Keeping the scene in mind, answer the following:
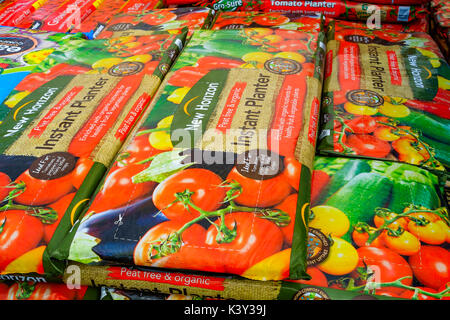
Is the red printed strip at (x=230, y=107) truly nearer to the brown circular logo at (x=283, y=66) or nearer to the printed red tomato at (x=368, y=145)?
the brown circular logo at (x=283, y=66)

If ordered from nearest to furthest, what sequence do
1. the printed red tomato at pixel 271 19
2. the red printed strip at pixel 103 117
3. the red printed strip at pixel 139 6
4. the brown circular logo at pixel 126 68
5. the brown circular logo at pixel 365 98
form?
the red printed strip at pixel 103 117 < the brown circular logo at pixel 365 98 < the brown circular logo at pixel 126 68 < the printed red tomato at pixel 271 19 < the red printed strip at pixel 139 6

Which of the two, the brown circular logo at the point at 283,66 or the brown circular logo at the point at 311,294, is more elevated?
the brown circular logo at the point at 283,66

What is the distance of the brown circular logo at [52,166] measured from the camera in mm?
1218

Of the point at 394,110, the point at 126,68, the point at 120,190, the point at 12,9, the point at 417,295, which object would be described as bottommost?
the point at 417,295

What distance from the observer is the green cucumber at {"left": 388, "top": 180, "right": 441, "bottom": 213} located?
1200 mm

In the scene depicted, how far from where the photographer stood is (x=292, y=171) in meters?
1.19

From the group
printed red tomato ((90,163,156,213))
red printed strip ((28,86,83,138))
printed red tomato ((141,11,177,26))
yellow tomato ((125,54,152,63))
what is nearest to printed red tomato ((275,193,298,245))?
printed red tomato ((90,163,156,213))

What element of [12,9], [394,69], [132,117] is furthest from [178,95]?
[12,9]

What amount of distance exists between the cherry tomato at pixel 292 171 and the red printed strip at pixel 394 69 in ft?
2.53

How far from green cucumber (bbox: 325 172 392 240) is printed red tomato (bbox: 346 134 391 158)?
0.33 ft

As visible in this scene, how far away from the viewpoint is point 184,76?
1.65 m

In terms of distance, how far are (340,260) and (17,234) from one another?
2.90 ft

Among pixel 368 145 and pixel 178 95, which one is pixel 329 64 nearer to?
pixel 368 145

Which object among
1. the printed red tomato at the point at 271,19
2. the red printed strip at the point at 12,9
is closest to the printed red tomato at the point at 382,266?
the printed red tomato at the point at 271,19
